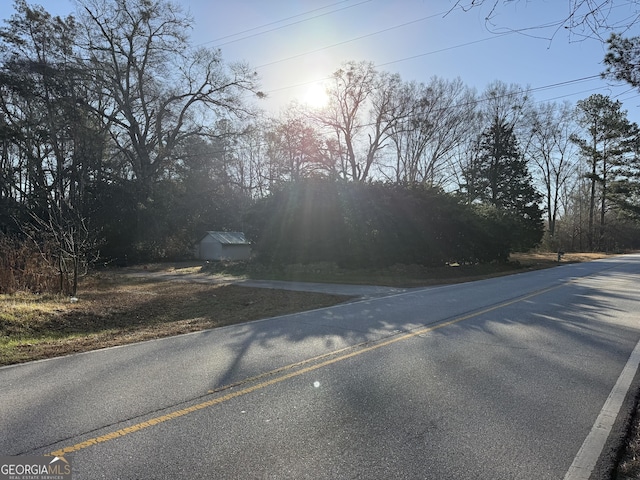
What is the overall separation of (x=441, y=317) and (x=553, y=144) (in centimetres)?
5853

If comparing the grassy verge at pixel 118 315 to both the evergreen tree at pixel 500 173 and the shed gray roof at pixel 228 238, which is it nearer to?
the shed gray roof at pixel 228 238

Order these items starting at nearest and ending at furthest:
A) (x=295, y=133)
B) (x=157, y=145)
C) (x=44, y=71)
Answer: (x=44, y=71) < (x=295, y=133) < (x=157, y=145)

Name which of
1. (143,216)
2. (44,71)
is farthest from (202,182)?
(44,71)

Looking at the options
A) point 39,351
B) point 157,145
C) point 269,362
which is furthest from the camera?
point 157,145

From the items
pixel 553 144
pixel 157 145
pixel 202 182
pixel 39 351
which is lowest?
pixel 39 351

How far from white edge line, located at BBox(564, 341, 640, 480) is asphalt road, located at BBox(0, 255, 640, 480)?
0.08ft

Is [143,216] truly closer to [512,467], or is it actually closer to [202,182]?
[202,182]

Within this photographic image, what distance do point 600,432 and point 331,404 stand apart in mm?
2472

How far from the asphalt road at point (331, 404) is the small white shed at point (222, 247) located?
31091 mm

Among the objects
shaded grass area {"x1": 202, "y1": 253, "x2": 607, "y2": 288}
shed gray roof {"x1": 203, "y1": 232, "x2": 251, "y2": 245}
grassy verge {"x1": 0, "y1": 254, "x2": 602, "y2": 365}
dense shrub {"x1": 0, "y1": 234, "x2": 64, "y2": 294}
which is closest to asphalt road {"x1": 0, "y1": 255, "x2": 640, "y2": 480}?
grassy verge {"x1": 0, "y1": 254, "x2": 602, "y2": 365}

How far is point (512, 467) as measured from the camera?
321cm

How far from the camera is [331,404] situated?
445cm

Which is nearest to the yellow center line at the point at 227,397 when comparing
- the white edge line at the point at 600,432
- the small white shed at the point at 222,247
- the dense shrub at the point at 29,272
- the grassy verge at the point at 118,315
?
the white edge line at the point at 600,432

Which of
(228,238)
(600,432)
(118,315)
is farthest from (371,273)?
(228,238)
